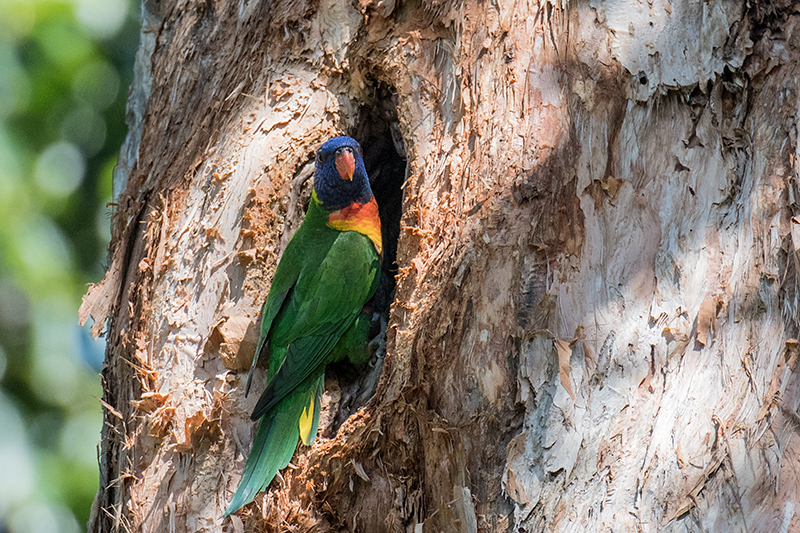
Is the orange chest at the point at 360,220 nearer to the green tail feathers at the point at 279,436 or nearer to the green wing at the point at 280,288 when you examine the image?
the green wing at the point at 280,288

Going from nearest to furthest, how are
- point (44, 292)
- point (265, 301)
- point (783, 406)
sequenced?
point (783, 406), point (265, 301), point (44, 292)

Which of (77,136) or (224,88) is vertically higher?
(224,88)

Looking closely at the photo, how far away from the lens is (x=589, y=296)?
193cm

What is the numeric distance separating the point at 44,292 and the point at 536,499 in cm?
440

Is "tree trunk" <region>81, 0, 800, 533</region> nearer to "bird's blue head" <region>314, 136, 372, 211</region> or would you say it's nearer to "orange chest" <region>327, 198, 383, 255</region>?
"bird's blue head" <region>314, 136, 372, 211</region>

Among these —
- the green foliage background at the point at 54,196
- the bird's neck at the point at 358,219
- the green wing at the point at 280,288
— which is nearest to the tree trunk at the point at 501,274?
the green wing at the point at 280,288

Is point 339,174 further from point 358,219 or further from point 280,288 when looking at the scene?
point 280,288

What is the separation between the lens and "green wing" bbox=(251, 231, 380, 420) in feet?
8.39

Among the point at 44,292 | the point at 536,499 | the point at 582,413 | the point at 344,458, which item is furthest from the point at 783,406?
the point at 44,292

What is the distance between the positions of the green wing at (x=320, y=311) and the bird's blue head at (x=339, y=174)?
0.17m

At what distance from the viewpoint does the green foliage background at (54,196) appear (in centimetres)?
466

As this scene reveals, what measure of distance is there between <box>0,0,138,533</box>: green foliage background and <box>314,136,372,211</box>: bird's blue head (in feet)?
8.89

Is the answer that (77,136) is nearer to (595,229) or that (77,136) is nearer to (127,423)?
(127,423)

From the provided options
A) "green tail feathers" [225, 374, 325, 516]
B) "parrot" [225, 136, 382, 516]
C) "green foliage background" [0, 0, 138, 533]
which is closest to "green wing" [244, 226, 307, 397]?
"parrot" [225, 136, 382, 516]
